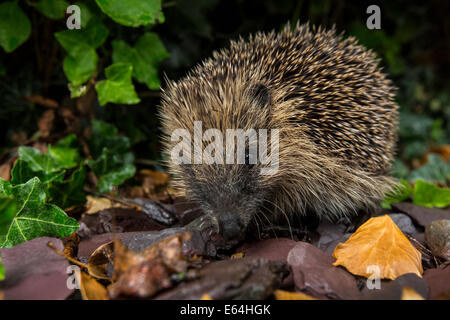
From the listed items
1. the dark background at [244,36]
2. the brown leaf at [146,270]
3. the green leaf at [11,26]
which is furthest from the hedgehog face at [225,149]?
the green leaf at [11,26]

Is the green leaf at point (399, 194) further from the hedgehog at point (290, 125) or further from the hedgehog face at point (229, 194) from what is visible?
the hedgehog face at point (229, 194)

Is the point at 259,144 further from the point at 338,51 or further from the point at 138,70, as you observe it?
the point at 138,70

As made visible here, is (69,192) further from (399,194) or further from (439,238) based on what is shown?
(399,194)

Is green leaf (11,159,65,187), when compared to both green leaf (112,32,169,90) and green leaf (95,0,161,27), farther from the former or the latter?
green leaf (95,0,161,27)

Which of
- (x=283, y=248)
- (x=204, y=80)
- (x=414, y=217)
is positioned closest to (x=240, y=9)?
(x=204, y=80)
